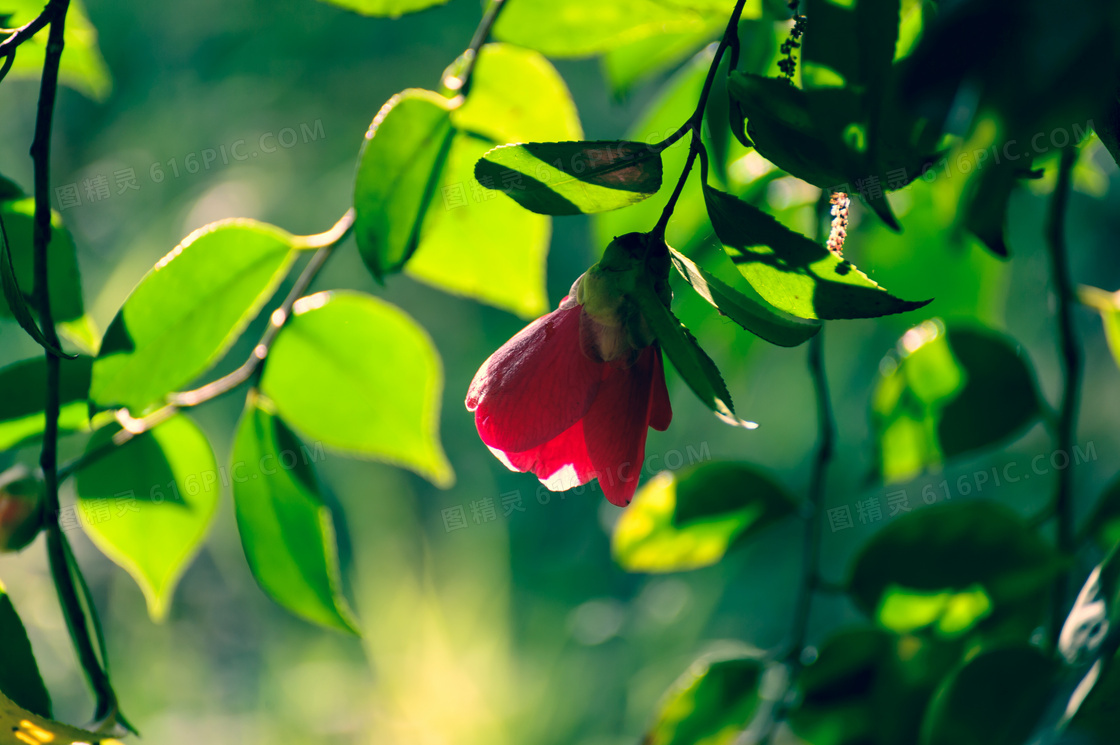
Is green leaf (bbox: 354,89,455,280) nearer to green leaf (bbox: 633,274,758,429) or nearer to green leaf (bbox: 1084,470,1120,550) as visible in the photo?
green leaf (bbox: 633,274,758,429)

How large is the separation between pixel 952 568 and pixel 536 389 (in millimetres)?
156

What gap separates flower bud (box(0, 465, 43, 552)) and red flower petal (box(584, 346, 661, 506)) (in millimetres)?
154

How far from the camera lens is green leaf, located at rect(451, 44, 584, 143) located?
228mm

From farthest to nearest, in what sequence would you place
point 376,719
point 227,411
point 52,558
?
1. point 227,411
2. point 376,719
3. point 52,558

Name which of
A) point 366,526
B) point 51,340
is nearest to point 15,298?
point 51,340

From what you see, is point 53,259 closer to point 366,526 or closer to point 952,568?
point 952,568

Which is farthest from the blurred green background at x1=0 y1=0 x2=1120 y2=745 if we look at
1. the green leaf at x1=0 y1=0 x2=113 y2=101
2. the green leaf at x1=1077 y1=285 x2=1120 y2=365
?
the green leaf at x1=0 y1=0 x2=113 y2=101

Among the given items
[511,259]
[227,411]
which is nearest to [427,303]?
[227,411]

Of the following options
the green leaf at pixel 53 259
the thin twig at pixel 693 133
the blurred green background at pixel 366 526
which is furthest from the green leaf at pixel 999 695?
the blurred green background at pixel 366 526

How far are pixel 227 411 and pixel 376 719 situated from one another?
1.89 ft

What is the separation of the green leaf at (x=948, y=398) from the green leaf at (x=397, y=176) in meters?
0.17

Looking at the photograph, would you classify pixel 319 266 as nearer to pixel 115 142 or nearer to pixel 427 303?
pixel 427 303

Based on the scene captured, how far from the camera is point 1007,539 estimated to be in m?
0.22

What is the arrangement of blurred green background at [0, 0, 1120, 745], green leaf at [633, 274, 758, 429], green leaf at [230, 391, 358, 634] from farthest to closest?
blurred green background at [0, 0, 1120, 745] → green leaf at [230, 391, 358, 634] → green leaf at [633, 274, 758, 429]
